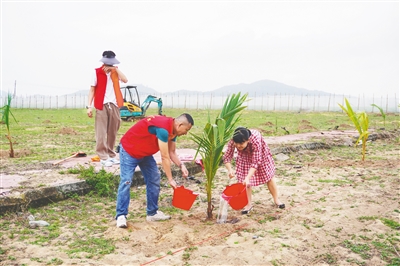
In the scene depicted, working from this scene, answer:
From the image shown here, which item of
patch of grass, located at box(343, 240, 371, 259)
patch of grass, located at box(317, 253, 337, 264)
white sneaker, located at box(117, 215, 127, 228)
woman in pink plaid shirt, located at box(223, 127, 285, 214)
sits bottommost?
patch of grass, located at box(317, 253, 337, 264)

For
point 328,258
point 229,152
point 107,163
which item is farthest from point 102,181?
point 328,258

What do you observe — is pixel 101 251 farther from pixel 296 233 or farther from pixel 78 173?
pixel 78 173

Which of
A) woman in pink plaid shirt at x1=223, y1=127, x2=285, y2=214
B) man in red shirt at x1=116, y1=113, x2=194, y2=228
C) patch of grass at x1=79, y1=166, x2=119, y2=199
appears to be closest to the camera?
man in red shirt at x1=116, y1=113, x2=194, y2=228

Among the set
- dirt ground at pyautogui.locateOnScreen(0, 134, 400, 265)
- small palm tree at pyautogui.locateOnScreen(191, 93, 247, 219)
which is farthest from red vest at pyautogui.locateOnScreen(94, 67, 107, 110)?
small palm tree at pyautogui.locateOnScreen(191, 93, 247, 219)

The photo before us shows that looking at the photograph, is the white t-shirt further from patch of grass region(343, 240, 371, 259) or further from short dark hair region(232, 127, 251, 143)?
patch of grass region(343, 240, 371, 259)

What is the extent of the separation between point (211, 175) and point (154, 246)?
3.42 feet

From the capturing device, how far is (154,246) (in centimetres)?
345

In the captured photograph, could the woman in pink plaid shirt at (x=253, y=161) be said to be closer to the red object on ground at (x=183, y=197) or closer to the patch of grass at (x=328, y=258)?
the red object on ground at (x=183, y=197)

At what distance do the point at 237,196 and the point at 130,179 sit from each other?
3.58ft

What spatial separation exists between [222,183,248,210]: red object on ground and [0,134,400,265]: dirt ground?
221mm

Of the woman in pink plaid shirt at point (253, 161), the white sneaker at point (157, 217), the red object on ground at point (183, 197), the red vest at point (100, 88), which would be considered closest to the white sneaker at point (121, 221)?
the white sneaker at point (157, 217)

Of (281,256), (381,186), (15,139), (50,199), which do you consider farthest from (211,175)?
(15,139)

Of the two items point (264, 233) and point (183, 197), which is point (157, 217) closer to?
point (183, 197)

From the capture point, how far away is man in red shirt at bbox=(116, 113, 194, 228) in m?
3.66
